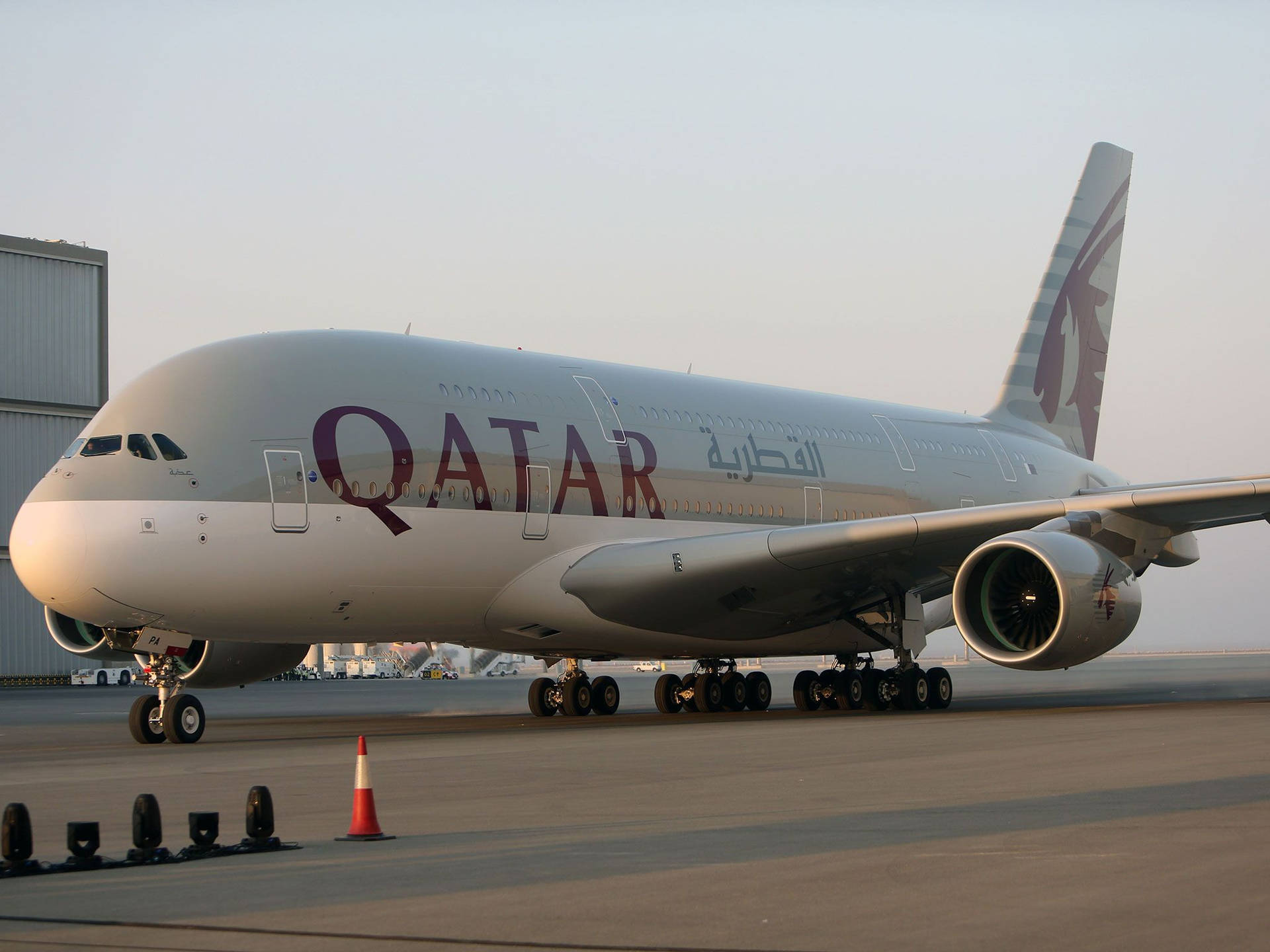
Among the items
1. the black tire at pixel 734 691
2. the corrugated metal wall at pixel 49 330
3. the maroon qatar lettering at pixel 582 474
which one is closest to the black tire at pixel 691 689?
the black tire at pixel 734 691

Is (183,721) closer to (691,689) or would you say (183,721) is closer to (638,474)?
(638,474)

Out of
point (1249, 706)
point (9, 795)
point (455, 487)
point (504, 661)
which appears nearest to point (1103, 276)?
point (1249, 706)

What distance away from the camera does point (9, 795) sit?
9.63m

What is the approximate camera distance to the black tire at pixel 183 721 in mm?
14250

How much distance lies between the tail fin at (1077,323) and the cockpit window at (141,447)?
15089 millimetres

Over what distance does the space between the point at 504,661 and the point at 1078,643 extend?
158 ft

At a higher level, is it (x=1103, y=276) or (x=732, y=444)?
(x=1103, y=276)

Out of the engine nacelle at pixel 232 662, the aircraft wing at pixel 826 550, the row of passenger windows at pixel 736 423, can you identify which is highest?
the row of passenger windows at pixel 736 423

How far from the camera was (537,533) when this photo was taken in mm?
16422

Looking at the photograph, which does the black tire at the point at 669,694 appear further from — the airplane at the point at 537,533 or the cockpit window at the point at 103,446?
the cockpit window at the point at 103,446

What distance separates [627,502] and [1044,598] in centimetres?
462

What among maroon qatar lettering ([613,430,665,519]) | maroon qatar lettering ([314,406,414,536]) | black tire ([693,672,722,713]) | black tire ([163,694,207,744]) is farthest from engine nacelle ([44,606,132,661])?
black tire ([693,672,722,713])

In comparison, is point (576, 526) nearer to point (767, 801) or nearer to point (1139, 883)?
point (767, 801)

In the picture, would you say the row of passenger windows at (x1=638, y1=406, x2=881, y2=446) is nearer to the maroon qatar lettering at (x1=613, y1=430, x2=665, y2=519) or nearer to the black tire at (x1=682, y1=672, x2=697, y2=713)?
the maroon qatar lettering at (x1=613, y1=430, x2=665, y2=519)
